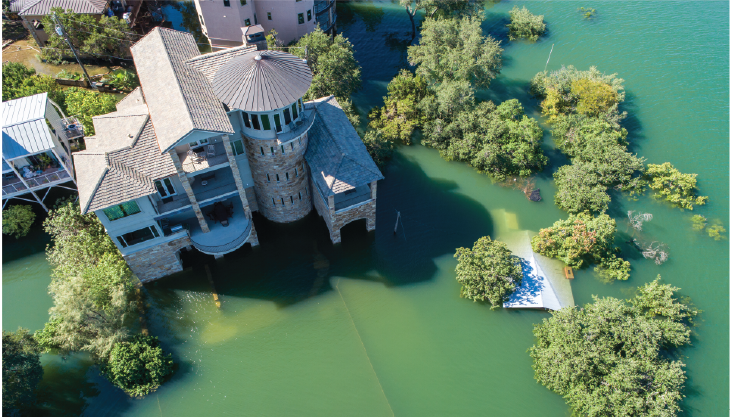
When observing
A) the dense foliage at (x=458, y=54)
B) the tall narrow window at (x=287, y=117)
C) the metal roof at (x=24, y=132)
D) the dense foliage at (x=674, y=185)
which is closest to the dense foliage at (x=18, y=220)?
the metal roof at (x=24, y=132)

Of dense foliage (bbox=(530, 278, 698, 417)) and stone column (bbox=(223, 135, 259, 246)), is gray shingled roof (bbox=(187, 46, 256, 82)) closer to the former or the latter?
stone column (bbox=(223, 135, 259, 246))

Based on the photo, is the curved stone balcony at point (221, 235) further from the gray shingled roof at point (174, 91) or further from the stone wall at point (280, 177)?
the gray shingled roof at point (174, 91)

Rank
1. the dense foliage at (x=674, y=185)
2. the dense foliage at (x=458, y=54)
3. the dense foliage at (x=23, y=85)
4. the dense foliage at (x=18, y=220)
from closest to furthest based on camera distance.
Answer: the dense foliage at (x=18, y=220) → the dense foliage at (x=674, y=185) → the dense foliage at (x=23, y=85) → the dense foliage at (x=458, y=54)

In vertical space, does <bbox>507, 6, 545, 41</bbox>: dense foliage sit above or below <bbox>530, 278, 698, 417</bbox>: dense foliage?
above

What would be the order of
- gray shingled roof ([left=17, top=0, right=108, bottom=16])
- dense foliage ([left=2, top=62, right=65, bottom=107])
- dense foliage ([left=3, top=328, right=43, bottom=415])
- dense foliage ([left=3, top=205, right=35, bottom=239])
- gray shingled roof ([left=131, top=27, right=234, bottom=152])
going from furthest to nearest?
gray shingled roof ([left=17, top=0, right=108, bottom=16]) → dense foliage ([left=2, top=62, right=65, bottom=107]) → dense foliage ([left=3, top=205, right=35, bottom=239]) → gray shingled roof ([left=131, top=27, right=234, bottom=152]) → dense foliage ([left=3, top=328, right=43, bottom=415])

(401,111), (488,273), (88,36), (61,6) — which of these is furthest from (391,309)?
(61,6)

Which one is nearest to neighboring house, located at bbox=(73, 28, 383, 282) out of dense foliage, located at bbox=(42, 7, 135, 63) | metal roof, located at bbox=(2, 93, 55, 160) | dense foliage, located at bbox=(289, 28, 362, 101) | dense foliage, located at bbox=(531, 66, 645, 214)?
metal roof, located at bbox=(2, 93, 55, 160)
